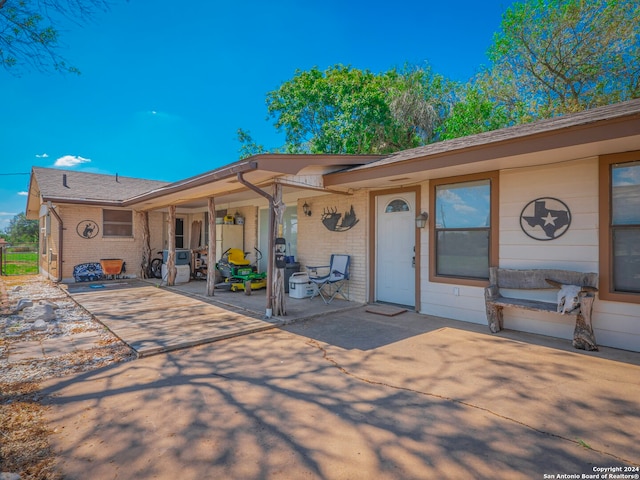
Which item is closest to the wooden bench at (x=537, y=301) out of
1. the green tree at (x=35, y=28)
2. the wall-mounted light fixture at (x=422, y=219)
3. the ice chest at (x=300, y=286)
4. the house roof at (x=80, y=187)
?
the wall-mounted light fixture at (x=422, y=219)

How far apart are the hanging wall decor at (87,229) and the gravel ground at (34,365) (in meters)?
3.72

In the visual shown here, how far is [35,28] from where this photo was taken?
383cm

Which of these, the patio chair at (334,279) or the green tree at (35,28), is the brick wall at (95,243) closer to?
the patio chair at (334,279)

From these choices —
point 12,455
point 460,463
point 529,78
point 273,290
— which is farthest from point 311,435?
point 529,78

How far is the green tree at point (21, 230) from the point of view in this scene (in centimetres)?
3397

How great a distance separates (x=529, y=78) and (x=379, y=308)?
38.3 feet

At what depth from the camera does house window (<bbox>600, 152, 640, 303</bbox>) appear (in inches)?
150

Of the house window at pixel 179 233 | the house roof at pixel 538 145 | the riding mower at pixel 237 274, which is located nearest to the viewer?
the house roof at pixel 538 145

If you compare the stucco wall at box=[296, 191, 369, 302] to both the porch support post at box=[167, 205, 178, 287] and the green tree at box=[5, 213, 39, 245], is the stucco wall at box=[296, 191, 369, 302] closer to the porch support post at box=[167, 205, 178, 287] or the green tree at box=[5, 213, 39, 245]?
the porch support post at box=[167, 205, 178, 287]

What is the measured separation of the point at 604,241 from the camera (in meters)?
3.97

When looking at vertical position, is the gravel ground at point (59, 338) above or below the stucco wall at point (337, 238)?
below

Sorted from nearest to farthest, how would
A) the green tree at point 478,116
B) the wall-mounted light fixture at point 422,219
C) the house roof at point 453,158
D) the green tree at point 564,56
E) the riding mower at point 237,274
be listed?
the house roof at point 453,158
the wall-mounted light fixture at point 422,219
the riding mower at point 237,274
the green tree at point 564,56
the green tree at point 478,116

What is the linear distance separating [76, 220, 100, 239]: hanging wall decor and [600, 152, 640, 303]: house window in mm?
12476

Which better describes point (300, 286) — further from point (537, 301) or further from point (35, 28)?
point (35, 28)
